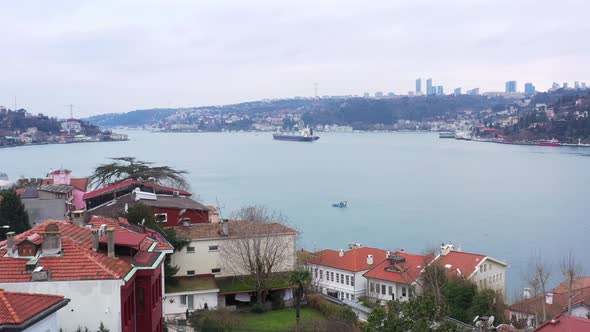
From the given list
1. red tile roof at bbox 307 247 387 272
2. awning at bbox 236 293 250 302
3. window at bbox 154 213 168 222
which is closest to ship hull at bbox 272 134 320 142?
red tile roof at bbox 307 247 387 272

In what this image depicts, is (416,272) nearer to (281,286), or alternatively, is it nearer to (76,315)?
(281,286)

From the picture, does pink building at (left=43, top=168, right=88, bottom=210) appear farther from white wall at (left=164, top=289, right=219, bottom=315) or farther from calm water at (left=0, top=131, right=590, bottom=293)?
white wall at (left=164, top=289, right=219, bottom=315)

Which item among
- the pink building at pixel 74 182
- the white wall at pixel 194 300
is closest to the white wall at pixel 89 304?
the white wall at pixel 194 300

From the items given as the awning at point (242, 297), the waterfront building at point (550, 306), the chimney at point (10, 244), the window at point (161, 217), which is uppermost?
the chimney at point (10, 244)

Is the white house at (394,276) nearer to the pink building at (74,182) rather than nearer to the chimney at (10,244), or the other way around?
the chimney at (10,244)

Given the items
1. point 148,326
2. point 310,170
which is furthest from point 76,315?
point 310,170

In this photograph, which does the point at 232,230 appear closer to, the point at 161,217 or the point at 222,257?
the point at 222,257
